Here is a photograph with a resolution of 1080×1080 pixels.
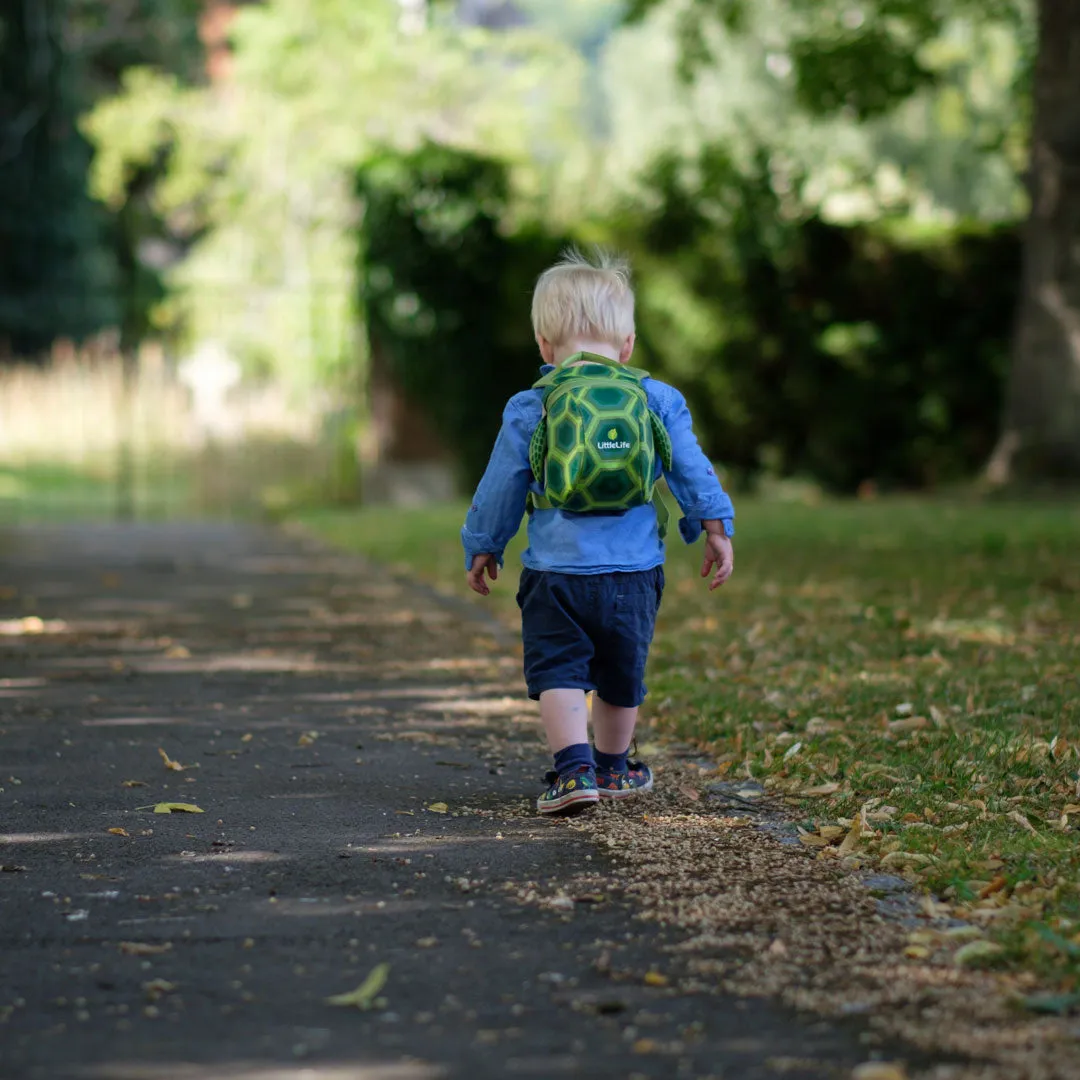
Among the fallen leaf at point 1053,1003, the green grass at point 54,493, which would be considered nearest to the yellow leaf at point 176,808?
the fallen leaf at point 1053,1003

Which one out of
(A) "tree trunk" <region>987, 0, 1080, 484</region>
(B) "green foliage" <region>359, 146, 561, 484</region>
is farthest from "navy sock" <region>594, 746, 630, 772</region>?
(B) "green foliage" <region>359, 146, 561, 484</region>

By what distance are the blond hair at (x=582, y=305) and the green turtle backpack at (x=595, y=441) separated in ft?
0.45

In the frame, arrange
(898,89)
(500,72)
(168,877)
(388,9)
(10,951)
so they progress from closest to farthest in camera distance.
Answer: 1. (10,951)
2. (168,877)
3. (898,89)
4. (388,9)
5. (500,72)

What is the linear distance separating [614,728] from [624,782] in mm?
154

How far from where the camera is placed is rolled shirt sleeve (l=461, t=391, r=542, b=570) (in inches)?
181

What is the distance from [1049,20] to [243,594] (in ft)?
30.7

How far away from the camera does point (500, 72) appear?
2936cm

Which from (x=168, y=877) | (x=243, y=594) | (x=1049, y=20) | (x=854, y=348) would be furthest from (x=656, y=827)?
(x=854, y=348)

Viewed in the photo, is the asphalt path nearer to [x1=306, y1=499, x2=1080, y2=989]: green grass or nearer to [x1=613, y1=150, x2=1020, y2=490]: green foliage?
[x1=306, y1=499, x2=1080, y2=989]: green grass

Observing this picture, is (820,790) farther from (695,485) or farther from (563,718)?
(695,485)

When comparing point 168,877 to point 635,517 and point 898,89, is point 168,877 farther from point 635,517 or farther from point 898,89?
point 898,89

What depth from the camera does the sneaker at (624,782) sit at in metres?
4.68

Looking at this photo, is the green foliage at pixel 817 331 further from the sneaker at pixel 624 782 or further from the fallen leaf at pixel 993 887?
the fallen leaf at pixel 993 887

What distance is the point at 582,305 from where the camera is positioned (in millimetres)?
4645
